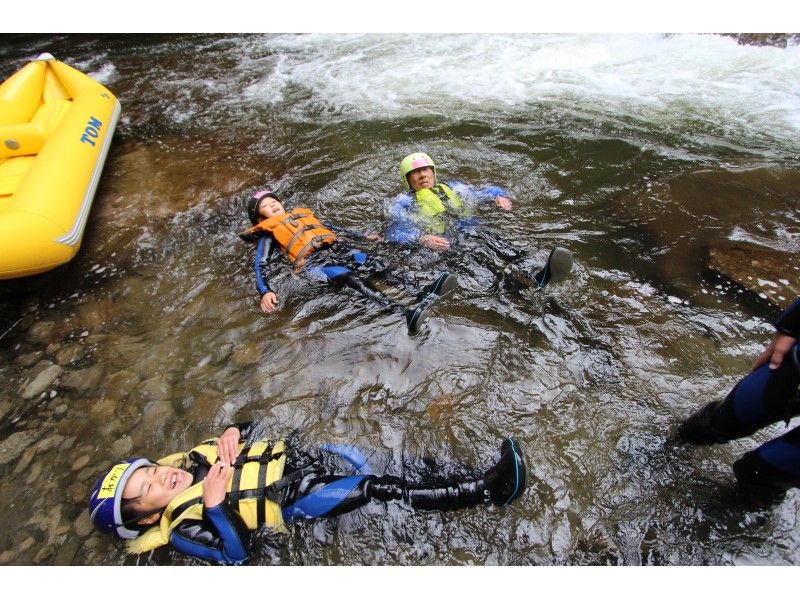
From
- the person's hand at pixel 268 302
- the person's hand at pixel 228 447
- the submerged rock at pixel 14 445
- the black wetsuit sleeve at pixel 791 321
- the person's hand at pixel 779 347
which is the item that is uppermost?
the black wetsuit sleeve at pixel 791 321

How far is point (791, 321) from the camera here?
1.90 meters

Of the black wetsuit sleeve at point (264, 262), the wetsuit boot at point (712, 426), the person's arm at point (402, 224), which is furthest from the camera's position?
the person's arm at point (402, 224)

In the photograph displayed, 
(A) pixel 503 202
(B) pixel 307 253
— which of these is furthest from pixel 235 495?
(A) pixel 503 202

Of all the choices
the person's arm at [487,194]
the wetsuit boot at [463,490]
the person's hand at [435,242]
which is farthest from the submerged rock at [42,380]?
the person's arm at [487,194]

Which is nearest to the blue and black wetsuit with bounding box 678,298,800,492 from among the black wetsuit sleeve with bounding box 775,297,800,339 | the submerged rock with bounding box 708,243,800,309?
the black wetsuit sleeve with bounding box 775,297,800,339

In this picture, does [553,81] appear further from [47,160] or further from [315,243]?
[47,160]

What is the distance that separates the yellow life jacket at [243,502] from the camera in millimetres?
2422

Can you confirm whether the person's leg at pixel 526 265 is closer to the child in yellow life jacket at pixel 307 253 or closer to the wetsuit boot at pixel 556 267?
the wetsuit boot at pixel 556 267

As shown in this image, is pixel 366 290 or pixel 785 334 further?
pixel 366 290

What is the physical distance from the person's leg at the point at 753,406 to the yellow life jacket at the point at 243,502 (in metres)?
2.54

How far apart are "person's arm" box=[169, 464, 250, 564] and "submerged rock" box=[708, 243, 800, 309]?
4347mm

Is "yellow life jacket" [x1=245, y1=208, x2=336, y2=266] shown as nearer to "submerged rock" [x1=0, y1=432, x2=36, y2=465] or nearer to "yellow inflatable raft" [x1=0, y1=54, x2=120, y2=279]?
"yellow inflatable raft" [x1=0, y1=54, x2=120, y2=279]

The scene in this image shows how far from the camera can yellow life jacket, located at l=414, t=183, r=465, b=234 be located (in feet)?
14.8

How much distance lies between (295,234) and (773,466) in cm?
388
